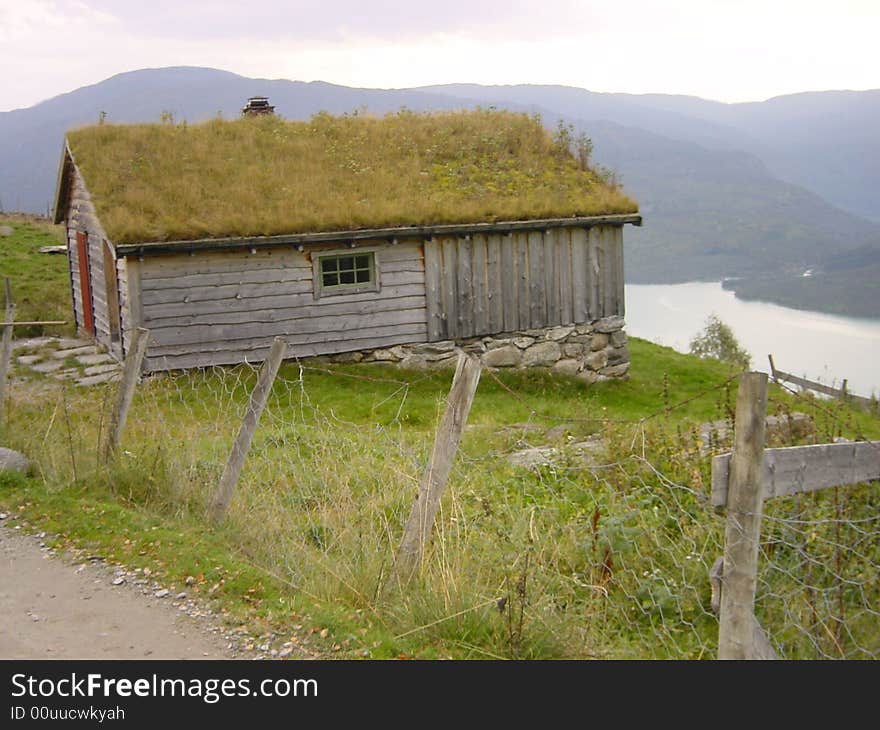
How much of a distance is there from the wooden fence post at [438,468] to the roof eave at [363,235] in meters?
11.1

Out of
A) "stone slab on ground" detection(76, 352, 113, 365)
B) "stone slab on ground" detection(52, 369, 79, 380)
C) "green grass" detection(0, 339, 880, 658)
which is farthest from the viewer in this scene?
"stone slab on ground" detection(76, 352, 113, 365)

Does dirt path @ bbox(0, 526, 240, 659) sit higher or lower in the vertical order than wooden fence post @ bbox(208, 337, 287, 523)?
lower

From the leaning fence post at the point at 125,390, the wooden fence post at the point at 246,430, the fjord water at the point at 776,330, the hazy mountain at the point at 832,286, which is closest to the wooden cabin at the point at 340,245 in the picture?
the leaning fence post at the point at 125,390

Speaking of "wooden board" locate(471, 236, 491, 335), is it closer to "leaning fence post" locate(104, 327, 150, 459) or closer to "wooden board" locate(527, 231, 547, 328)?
"wooden board" locate(527, 231, 547, 328)

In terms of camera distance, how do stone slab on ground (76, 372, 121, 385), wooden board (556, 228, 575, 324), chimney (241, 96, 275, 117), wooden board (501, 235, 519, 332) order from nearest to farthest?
stone slab on ground (76, 372, 121, 385) < wooden board (501, 235, 519, 332) < wooden board (556, 228, 575, 324) < chimney (241, 96, 275, 117)

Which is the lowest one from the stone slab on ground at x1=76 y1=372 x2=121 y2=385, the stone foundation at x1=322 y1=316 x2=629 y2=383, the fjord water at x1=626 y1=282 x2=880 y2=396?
the fjord water at x1=626 y1=282 x2=880 y2=396

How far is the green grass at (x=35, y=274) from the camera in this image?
66.2ft

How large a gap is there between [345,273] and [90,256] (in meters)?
5.52

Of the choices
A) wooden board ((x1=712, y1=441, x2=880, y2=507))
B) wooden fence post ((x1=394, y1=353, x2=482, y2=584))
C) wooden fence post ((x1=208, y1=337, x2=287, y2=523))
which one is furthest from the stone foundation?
wooden board ((x1=712, y1=441, x2=880, y2=507))

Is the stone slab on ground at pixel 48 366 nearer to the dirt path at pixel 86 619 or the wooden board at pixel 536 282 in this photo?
the wooden board at pixel 536 282

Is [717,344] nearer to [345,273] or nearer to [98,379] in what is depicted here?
[345,273]

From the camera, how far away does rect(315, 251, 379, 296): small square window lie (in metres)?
16.8

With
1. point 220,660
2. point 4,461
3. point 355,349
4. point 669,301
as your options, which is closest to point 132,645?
point 220,660

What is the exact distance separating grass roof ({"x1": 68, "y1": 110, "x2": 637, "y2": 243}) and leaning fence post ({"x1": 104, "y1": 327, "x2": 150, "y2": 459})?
7746 millimetres
